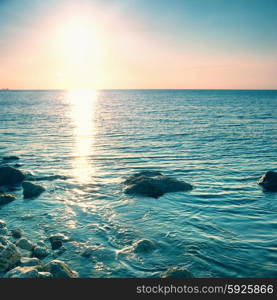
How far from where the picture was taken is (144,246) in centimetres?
1173

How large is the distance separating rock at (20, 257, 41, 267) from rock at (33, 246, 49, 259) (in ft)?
2.14

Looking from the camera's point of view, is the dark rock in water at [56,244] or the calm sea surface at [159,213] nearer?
the calm sea surface at [159,213]

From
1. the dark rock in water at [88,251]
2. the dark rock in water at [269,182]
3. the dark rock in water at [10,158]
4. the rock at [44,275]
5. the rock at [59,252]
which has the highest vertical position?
the dark rock in water at [269,182]

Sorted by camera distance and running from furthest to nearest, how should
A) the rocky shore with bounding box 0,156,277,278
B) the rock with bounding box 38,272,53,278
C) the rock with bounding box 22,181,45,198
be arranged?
the rock with bounding box 22,181,45,198, the rocky shore with bounding box 0,156,277,278, the rock with bounding box 38,272,53,278

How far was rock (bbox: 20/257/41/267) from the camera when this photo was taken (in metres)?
10.2

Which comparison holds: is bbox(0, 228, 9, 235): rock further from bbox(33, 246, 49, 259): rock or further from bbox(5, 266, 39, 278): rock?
bbox(5, 266, 39, 278): rock

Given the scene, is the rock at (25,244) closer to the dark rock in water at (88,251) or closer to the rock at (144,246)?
the dark rock in water at (88,251)

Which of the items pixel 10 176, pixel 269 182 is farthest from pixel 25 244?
pixel 269 182

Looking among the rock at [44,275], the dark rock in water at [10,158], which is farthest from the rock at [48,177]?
the rock at [44,275]

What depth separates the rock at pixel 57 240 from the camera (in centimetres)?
1194

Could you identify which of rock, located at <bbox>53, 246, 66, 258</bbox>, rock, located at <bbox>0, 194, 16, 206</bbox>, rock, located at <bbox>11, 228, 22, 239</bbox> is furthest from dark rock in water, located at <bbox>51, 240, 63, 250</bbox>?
rock, located at <bbox>0, 194, 16, 206</bbox>

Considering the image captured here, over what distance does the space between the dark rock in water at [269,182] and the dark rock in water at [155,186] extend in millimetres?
4804

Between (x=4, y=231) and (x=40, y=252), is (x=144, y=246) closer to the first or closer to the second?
(x=40, y=252)

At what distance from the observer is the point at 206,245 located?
11922 millimetres
